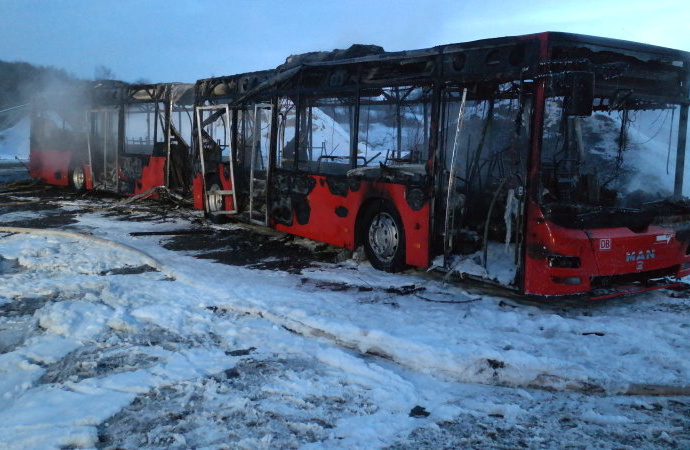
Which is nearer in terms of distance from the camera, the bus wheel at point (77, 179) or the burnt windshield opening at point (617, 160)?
the burnt windshield opening at point (617, 160)

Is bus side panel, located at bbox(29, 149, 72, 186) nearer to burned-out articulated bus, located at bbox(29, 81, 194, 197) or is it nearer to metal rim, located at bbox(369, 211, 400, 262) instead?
burned-out articulated bus, located at bbox(29, 81, 194, 197)

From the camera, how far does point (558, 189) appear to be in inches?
256

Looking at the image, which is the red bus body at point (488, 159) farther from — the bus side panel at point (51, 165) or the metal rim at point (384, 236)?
the bus side panel at point (51, 165)

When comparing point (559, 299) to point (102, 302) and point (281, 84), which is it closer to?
point (102, 302)

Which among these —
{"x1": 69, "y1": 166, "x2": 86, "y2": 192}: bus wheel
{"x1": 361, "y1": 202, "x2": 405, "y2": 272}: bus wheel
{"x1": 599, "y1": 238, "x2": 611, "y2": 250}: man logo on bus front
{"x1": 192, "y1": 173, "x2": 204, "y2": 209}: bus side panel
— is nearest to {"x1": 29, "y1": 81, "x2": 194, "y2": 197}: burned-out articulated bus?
{"x1": 69, "y1": 166, "x2": 86, "y2": 192}: bus wheel

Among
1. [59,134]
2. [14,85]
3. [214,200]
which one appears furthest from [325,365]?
[14,85]

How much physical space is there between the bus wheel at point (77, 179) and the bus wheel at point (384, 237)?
41.4 feet

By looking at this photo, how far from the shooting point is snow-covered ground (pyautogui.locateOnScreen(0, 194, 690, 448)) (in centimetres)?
357

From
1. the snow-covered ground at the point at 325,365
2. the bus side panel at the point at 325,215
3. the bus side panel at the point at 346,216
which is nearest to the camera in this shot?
the snow-covered ground at the point at 325,365

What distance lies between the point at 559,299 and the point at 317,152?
177 inches

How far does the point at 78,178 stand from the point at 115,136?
9.30 feet

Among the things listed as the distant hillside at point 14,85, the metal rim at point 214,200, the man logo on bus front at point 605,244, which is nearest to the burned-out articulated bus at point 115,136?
the metal rim at point 214,200

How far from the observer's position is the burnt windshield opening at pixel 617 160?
628 centimetres

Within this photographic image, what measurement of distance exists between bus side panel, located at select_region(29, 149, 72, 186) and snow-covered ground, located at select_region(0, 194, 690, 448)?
12630mm
